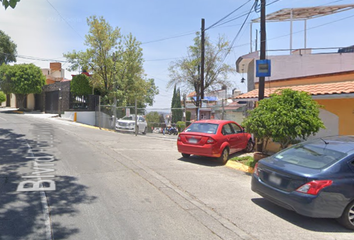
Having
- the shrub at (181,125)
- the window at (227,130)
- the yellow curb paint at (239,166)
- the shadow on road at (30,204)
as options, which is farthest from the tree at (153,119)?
the shadow on road at (30,204)

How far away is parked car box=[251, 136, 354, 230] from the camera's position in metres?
4.35

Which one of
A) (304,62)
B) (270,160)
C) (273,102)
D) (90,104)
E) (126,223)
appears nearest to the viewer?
(126,223)

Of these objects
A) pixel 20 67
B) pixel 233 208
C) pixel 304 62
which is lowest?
pixel 233 208

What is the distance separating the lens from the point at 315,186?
4.38 m

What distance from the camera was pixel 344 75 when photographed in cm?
1054

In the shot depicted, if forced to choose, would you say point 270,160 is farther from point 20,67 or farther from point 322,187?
point 20,67

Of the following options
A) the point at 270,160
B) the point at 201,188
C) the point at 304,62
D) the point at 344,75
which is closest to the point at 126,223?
the point at 201,188

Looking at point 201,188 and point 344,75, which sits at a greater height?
point 344,75

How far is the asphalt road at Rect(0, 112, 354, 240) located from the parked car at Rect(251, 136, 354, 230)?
1.16ft

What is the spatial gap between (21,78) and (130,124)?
1990cm

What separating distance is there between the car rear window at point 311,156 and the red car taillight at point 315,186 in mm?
357

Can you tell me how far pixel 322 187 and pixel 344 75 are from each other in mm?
7930

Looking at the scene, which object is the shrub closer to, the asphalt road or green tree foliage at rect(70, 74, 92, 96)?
the asphalt road

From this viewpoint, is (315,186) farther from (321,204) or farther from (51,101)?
(51,101)
